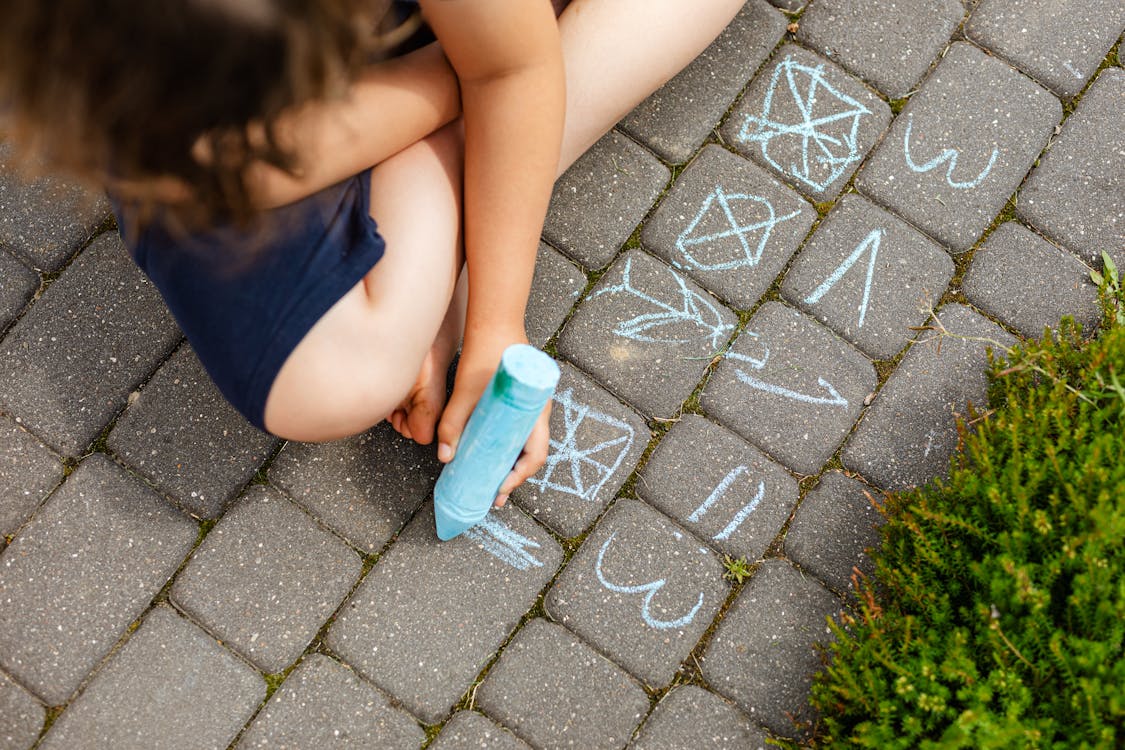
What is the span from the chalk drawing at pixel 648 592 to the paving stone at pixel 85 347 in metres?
Result: 0.87

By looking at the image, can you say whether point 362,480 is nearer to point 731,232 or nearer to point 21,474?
point 21,474

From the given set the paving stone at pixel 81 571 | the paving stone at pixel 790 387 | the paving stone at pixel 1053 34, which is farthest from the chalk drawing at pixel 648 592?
the paving stone at pixel 1053 34

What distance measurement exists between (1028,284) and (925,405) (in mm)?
322

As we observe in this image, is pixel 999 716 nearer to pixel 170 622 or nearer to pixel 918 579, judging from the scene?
pixel 918 579

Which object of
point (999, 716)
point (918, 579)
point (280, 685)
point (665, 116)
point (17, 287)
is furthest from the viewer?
point (665, 116)

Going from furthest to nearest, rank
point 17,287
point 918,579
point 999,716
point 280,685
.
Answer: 1. point 17,287
2. point 280,685
3. point 918,579
4. point 999,716

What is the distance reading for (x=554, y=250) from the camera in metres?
1.90

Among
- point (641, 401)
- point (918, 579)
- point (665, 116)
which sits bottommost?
point (641, 401)

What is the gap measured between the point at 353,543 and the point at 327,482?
12 centimetres

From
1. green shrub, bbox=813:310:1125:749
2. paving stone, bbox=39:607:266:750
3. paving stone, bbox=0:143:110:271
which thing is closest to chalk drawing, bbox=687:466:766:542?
green shrub, bbox=813:310:1125:749

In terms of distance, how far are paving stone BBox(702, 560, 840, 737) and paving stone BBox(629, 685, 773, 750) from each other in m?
0.02

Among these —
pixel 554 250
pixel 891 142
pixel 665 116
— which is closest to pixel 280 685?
pixel 554 250

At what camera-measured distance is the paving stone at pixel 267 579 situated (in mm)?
1691

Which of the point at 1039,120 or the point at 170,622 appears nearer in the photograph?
the point at 170,622
